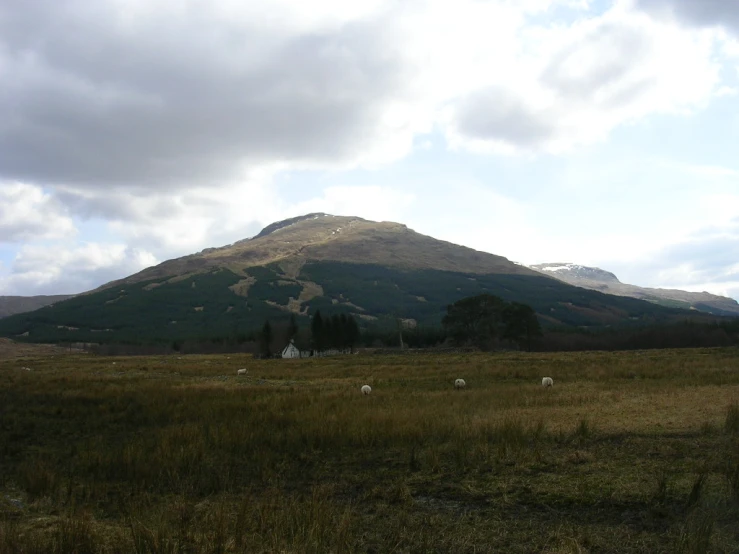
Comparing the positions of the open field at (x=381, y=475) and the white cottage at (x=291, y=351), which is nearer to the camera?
the open field at (x=381, y=475)

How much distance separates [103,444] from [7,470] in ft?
8.58

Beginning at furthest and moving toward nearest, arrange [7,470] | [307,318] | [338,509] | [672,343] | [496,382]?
1. [307,318]
2. [672,343]
3. [496,382]
4. [7,470]
5. [338,509]

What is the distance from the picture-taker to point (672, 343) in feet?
317

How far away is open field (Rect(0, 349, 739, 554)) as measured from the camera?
7301 millimetres

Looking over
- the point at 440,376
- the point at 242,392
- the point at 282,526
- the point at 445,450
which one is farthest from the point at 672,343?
the point at 282,526

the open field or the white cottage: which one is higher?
the open field

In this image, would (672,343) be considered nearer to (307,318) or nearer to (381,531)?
(381,531)

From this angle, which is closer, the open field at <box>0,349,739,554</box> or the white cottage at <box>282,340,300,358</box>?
the open field at <box>0,349,739,554</box>

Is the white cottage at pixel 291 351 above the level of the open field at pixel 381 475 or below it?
below

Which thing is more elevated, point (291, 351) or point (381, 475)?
point (381, 475)

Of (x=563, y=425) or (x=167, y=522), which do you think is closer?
(x=167, y=522)

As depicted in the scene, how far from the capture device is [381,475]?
11.3m

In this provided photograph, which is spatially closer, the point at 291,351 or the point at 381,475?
the point at 381,475

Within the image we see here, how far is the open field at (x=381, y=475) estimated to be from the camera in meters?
7.30
